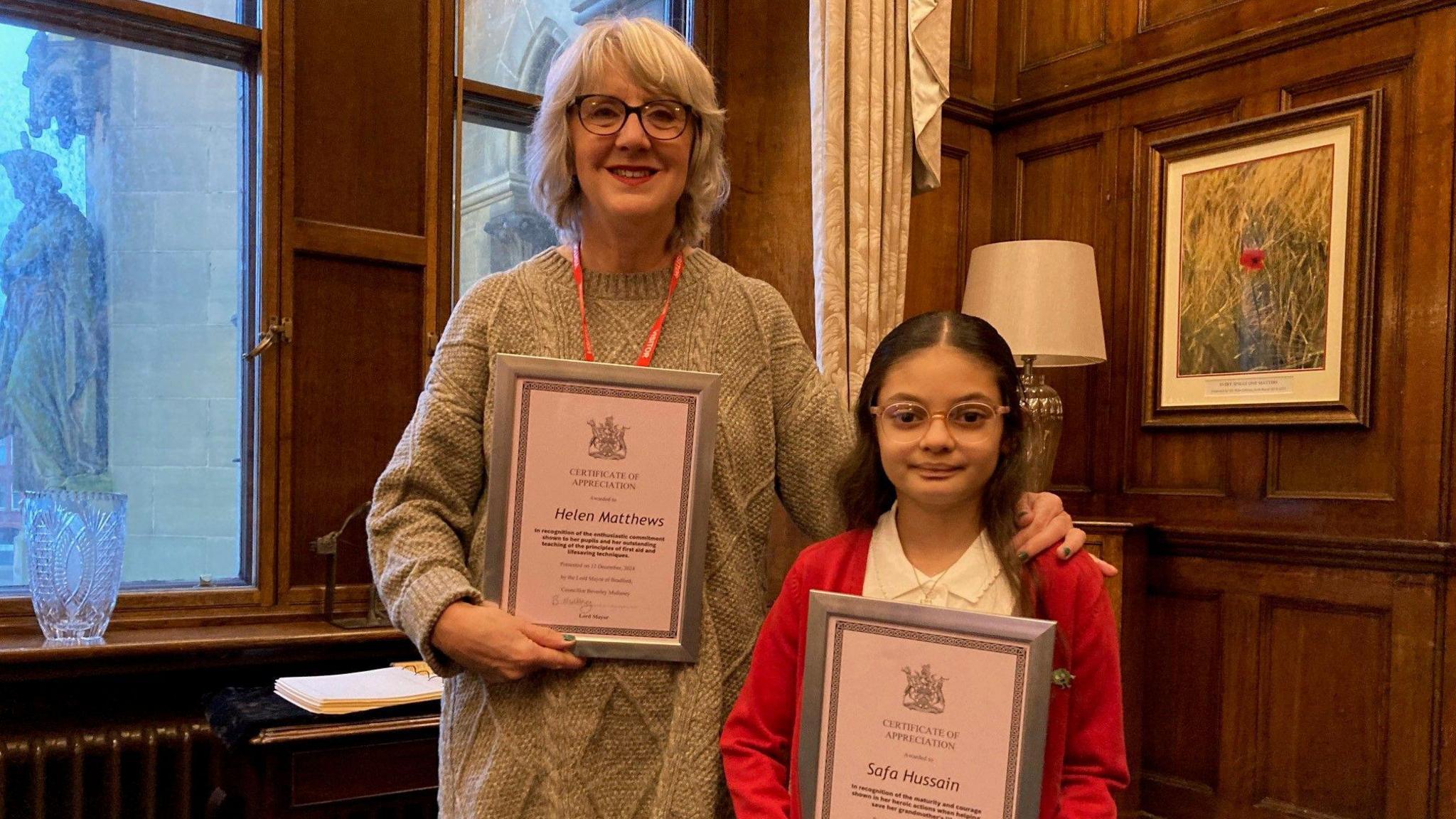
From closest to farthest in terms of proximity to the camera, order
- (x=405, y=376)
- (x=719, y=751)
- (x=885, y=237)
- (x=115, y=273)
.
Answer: (x=719, y=751)
(x=115, y=273)
(x=405, y=376)
(x=885, y=237)

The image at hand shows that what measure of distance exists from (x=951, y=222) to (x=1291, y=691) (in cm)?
168

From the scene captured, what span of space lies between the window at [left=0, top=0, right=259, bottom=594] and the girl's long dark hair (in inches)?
67.3

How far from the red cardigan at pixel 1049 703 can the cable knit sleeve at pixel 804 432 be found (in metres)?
0.08

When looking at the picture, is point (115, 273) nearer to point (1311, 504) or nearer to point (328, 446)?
point (328, 446)

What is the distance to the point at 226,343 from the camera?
7.92 feet

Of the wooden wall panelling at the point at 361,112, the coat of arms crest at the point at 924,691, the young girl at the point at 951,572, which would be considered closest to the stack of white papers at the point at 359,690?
the young girl at the point at 951,572

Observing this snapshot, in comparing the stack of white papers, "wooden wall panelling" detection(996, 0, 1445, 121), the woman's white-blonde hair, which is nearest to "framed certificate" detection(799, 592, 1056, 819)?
the woman's white-blonde hair

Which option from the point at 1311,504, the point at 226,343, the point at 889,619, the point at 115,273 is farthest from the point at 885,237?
the point at 889,619

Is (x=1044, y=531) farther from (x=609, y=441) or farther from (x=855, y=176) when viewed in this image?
(x=855, y=176)

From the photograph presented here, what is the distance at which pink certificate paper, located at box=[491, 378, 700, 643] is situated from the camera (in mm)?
1120

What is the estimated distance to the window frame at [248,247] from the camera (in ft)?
7.53

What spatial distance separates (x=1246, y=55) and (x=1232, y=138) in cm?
22

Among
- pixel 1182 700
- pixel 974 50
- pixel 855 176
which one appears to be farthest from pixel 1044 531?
pixel 974 50

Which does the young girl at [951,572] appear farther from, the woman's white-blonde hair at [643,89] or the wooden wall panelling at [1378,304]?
the wooden wall panelling at [1378,304]
